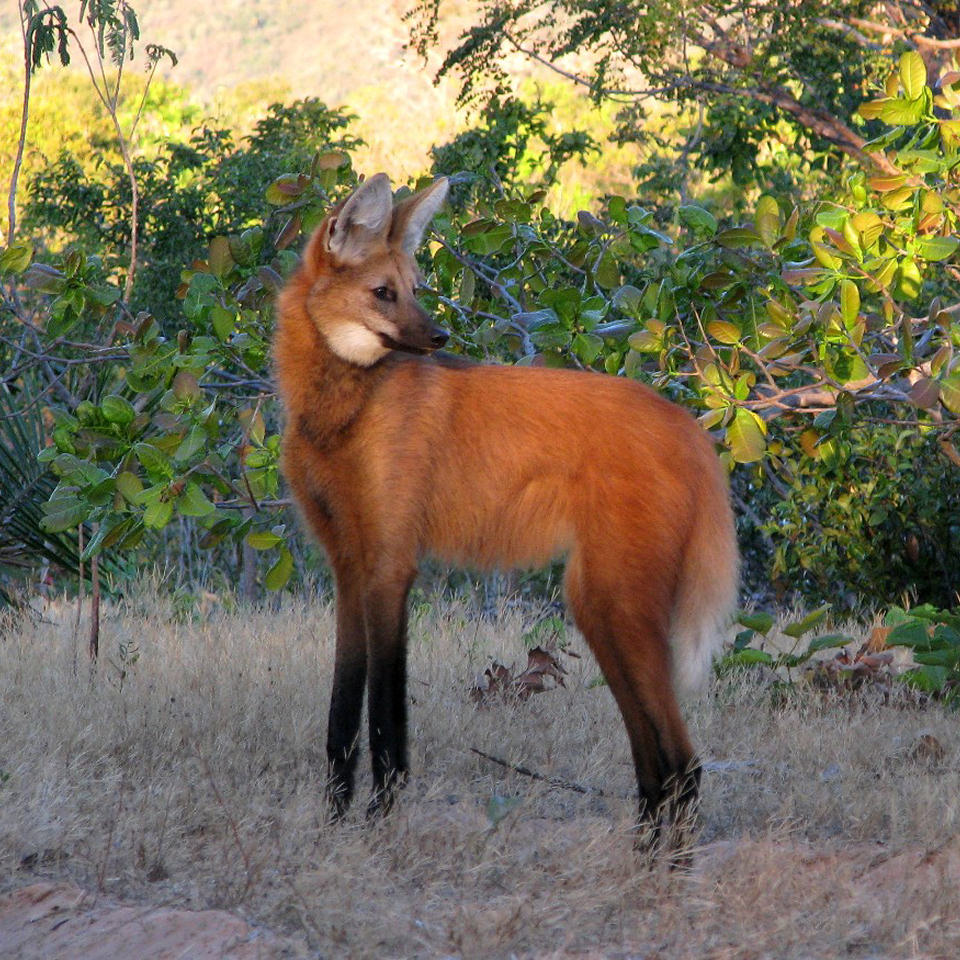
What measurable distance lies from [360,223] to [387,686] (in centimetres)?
122

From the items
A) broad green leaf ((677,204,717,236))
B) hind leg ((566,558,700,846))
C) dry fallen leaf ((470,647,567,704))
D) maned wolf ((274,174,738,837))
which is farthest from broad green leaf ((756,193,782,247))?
dry fallen leaf ((470,647,567,704))

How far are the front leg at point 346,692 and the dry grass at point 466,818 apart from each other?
103mm

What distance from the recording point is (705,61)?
10789 millimetres

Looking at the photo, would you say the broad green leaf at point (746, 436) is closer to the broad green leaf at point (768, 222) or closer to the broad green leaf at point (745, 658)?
the broad green leaf at point (768, 222)

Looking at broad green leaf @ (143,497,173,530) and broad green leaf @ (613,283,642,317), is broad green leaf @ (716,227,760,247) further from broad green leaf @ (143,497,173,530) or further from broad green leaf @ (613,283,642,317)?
broad green leaf @ (143,497,173,530)

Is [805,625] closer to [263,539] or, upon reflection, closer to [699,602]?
[699,602]

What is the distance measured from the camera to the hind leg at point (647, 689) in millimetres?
3115

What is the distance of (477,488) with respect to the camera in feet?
10.9

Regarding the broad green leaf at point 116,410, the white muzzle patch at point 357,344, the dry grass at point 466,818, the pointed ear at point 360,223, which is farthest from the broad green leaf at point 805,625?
the broad green leaf at point 116,410

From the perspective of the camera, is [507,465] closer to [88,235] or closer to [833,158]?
[88,235]

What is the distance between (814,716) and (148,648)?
105 inches

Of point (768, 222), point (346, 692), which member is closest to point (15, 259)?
point (346, 692)

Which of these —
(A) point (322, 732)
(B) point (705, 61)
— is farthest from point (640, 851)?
(B) point (705, 61)

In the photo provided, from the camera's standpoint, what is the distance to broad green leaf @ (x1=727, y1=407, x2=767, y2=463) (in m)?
3.78
